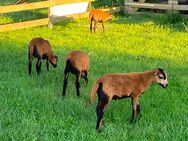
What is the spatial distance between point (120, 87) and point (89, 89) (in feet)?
8.64

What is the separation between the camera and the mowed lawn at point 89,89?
7.44 meters

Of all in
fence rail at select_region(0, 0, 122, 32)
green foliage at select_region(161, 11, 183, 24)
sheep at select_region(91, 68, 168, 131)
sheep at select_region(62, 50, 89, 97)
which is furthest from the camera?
green foliage at select_region(161, 11, 183, 24)

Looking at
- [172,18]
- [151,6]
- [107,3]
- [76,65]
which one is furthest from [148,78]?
[107,3]

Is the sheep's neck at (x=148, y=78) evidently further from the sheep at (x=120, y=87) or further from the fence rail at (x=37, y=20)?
the fence rail at (x=37, y=20)

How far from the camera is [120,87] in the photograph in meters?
7.54

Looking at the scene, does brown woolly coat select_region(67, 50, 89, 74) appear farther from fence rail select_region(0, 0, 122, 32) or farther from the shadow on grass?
the shadow on grass

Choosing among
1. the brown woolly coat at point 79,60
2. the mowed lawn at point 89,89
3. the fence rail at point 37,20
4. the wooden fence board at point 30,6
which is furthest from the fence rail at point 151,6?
the brown woolly coat at point 79,60

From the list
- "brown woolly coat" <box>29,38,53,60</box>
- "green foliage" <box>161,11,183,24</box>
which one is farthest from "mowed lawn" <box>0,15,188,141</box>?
"green foliage" <box>161,11,183,24</box>

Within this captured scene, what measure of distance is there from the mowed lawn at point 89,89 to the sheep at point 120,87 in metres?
0.37

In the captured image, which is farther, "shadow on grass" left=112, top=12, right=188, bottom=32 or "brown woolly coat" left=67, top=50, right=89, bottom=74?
"shadow on grass" left=112, top=12, right=188, bottom=32

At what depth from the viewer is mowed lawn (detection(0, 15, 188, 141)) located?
7.44 metres

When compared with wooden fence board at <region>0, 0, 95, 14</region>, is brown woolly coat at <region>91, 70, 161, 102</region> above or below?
below

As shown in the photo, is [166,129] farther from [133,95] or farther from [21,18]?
[21,18]

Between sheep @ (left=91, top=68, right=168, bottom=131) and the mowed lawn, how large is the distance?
0.37 m
